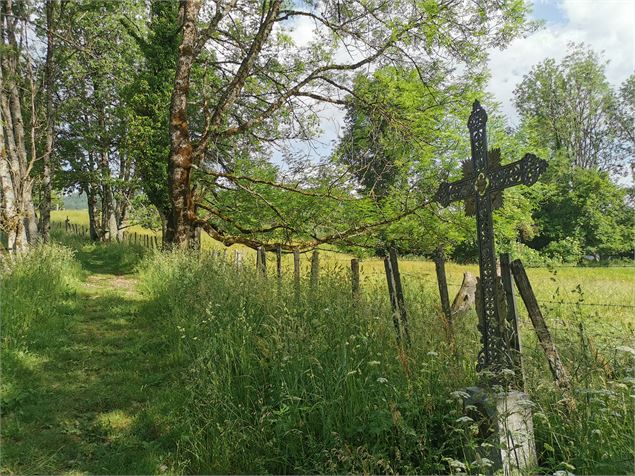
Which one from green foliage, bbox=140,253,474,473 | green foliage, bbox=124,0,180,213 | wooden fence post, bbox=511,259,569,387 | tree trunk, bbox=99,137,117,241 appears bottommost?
green foliage, bbox=140,253,474,473

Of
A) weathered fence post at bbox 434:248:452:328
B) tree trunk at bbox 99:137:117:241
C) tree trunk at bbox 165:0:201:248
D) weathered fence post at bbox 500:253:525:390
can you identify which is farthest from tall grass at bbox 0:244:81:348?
tree trunk at bbox 99:137:117:241

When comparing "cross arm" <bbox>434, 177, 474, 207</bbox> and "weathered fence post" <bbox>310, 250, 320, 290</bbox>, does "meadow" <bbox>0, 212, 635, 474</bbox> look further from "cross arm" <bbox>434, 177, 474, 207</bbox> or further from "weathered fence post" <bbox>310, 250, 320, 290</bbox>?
"cross arm" <bbox>434, 177, 474, 207</bbox>

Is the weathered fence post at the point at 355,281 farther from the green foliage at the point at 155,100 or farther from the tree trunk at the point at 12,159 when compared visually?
the green foliage at the point at 155,100

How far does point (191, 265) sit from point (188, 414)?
5766 millimetres

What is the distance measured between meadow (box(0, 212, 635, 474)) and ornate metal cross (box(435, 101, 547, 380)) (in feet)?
0.88

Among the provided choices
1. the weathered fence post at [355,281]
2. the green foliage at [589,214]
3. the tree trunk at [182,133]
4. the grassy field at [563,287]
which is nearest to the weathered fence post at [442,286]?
the grassy field at [563,287]

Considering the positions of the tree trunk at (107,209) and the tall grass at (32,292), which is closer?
the tall grass at (32,292)

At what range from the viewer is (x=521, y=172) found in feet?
11.8

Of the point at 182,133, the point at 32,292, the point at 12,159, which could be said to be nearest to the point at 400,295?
the point at 32,292

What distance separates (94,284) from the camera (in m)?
12.5

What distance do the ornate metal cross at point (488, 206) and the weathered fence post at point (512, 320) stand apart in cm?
5

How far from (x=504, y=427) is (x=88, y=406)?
4.49 m

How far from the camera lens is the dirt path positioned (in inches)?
151

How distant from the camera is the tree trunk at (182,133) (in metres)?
11.3
